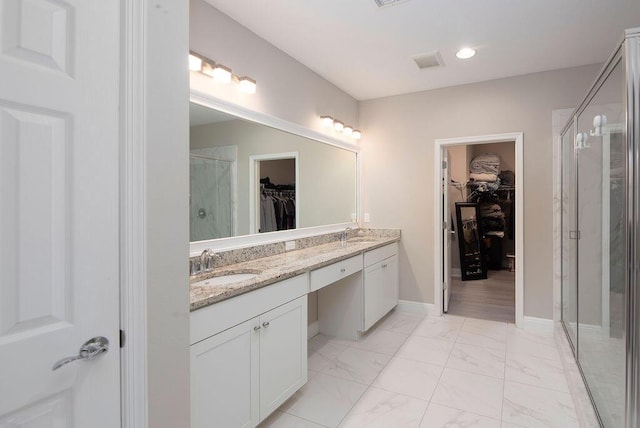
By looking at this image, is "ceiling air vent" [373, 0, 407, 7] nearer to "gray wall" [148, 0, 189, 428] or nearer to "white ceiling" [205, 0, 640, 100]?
"white ceiling" [205, 0, 640, 100]

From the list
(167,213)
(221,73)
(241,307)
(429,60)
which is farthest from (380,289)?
(167,213)

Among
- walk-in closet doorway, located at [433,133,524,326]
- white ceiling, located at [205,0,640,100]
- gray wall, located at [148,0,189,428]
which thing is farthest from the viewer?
walk-in closet doorway, located at [433,133,524,326]

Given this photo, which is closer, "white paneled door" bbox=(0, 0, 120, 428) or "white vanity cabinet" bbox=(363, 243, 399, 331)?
"white paneled door" bbox=(0, 0, 120, 428)

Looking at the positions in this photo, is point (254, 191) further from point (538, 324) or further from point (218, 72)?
point (538, 324)

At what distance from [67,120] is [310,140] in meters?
2.50

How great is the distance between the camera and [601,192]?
Result: 209 centimetres

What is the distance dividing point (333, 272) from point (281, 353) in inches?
30.7

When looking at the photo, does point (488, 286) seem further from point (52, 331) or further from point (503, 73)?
point (52, 331)

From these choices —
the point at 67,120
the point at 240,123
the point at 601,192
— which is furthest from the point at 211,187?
the point at 601,192

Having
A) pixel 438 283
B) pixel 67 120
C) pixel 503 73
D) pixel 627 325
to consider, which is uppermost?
pixel 503 73

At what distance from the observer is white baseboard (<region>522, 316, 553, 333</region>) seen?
3290 mm

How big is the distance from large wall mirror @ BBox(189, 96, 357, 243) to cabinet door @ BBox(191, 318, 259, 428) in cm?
77

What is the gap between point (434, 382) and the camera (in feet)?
7.89

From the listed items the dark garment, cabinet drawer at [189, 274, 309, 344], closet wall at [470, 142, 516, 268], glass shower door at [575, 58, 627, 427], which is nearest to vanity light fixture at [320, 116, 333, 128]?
cabinet drawer at [189, 274, 309, 344]
